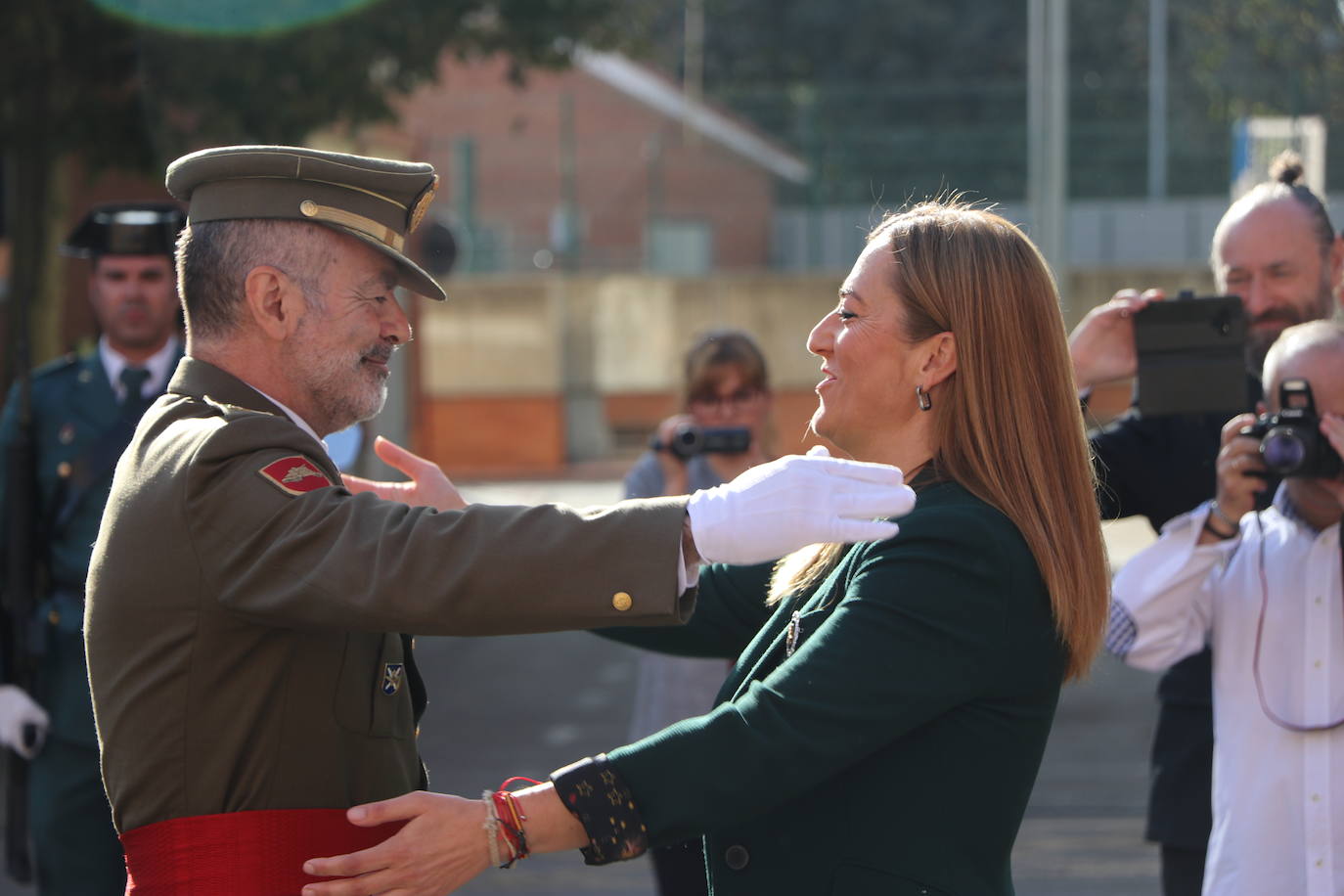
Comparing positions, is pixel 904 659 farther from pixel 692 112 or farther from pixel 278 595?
pixel 692 112

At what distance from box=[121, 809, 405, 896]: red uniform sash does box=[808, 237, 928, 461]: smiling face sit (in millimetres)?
1002

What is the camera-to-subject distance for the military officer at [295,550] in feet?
6.46

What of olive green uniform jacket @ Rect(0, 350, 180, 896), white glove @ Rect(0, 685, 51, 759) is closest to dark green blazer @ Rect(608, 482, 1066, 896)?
olive green uniform jacket @ Rect(0, 350, 180, 896)

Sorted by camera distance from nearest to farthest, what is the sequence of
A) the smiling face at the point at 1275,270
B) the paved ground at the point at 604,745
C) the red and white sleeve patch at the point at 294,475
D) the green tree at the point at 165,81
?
the red and white sleeve patch at the point at 294,475, the smiling face at the point at 1275,270, the paved ground at the point at 604,745, the green tree at the point at 165,81

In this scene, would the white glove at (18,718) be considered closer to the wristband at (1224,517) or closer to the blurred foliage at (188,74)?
the wristband at (1224,517)

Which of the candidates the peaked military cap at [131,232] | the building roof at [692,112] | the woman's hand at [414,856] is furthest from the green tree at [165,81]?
the building roof at [692,112]

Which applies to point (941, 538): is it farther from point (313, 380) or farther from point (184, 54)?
point (184, 54)

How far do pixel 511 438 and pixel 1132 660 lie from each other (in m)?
21.1

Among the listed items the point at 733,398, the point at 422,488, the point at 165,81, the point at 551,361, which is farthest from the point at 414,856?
→ the point at 551,361

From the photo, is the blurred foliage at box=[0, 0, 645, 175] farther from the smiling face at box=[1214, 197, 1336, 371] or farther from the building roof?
the building roof

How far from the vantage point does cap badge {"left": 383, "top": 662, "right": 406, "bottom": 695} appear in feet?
7.59

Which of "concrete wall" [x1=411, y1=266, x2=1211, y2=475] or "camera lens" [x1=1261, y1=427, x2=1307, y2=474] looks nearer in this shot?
"camera lens" [x1=1261, y1=427, x2=1307, y2=474]

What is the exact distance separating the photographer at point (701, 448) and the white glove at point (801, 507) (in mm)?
2666

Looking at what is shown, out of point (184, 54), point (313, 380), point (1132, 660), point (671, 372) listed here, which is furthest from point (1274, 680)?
point (671, 372)
